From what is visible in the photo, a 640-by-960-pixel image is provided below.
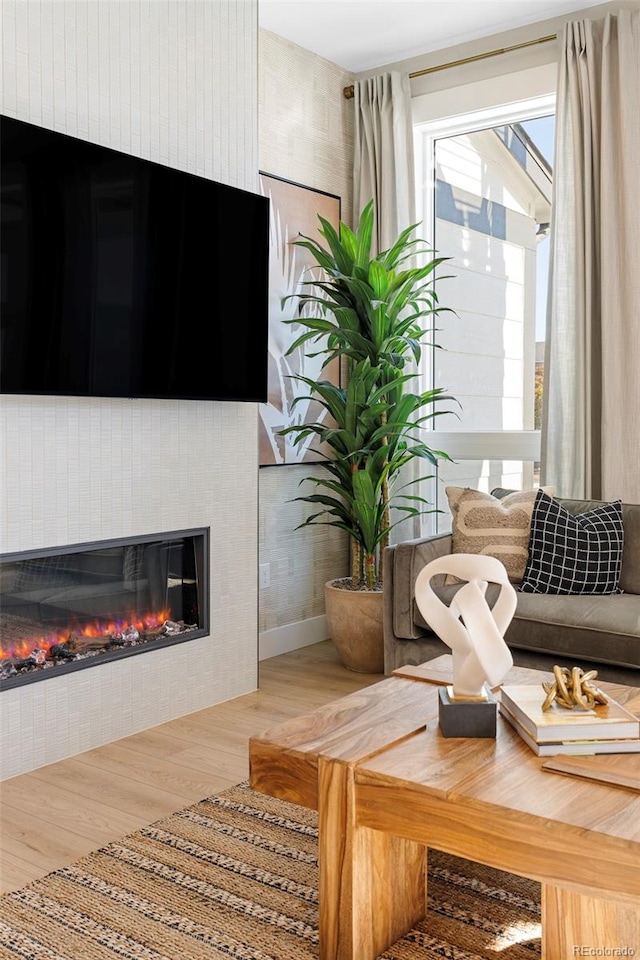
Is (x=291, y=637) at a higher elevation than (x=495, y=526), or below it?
below

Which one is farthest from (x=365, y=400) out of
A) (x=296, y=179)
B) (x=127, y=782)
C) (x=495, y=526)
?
(x=127, y=782)

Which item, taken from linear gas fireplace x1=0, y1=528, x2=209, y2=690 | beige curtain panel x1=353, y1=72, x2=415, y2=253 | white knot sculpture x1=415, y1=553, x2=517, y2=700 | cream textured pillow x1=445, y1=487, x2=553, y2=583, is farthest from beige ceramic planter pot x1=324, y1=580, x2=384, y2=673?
white knot sculpture x1=415, y1=553, x2=517, y2=700

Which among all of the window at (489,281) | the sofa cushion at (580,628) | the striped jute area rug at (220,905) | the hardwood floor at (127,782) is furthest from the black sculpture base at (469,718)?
the window at (489,281)

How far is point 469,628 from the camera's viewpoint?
190cm

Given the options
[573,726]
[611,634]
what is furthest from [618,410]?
[573,726]

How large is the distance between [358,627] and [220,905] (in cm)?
191

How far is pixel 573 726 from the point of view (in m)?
1.78

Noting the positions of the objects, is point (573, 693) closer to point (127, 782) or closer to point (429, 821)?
point (429, 821)

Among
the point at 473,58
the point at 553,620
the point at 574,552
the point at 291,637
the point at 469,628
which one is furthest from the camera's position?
the point at 291,637

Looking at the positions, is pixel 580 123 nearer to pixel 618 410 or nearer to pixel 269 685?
pixel 618 410

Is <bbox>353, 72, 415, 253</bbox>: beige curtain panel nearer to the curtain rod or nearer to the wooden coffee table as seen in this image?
the curtain rod

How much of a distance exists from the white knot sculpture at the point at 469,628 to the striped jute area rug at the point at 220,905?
1.50 ft

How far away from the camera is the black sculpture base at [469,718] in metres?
1.85

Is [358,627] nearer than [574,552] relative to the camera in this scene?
No
